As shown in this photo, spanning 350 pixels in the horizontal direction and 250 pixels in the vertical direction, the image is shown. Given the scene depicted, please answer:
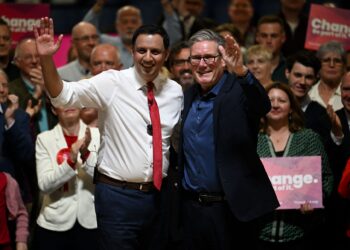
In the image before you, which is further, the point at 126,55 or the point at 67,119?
the point at 126,55

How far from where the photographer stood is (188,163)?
13.4 ft

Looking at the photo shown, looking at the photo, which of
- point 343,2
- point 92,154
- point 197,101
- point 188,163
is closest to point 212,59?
point 197,101

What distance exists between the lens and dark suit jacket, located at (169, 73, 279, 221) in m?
3.92

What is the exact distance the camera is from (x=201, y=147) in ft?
13.1

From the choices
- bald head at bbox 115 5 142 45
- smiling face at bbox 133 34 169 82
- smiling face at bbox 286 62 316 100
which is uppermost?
bald head at bbox 115 5 142 45

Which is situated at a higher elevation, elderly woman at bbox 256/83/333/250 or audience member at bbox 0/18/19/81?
audience member at bbox 0/18/19/81

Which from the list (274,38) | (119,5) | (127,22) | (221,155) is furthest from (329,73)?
(119,5)

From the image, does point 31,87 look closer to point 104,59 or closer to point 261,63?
point 104,59

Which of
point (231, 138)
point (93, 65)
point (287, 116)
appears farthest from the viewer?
point (93, 65)

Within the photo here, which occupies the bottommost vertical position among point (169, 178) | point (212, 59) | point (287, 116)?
point (169, 178)

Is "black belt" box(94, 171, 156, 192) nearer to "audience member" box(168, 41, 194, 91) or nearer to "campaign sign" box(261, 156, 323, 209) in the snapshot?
"campaign sign" box(261, 156, 323, 209)

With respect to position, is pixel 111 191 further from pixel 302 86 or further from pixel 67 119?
pixel 302 86

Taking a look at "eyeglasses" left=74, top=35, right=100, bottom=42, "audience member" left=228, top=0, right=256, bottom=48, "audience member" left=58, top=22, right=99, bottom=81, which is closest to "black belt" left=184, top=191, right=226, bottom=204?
"audience member" left=58, top=22, right=99, bottom=81

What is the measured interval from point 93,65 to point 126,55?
3.94 feet
